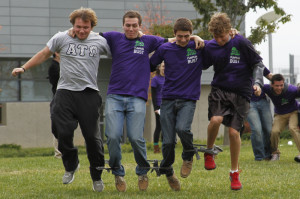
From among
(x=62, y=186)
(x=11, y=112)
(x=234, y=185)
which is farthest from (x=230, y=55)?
(x=11, y=112)

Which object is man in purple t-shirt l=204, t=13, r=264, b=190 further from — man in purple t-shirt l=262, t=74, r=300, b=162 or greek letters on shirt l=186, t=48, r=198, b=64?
man in purple t-shirt l=262, t=74, r=300, b=162

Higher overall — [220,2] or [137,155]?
[220,2]

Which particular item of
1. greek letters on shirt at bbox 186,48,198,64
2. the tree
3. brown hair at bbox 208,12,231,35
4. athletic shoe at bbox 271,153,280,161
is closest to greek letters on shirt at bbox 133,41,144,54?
greek letters on shirt at bbox 186,48,198,64

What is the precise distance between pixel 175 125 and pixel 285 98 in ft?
16.3

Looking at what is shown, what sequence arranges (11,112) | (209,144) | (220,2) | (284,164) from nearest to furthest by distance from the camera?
(209,144) → (284,164) → (220,2) → (11,112)

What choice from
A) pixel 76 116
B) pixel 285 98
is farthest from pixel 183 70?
pixel 285 98

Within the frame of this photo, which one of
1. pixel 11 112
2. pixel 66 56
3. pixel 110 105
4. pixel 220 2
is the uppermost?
pixel 220 2

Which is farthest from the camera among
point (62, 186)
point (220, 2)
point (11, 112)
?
point (11, 112)

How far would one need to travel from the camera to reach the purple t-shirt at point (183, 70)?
7621 mm

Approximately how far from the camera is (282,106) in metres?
12.4

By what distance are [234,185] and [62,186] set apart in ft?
8.11

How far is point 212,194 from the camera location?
737 cm

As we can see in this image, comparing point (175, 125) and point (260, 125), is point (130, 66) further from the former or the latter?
point (260, 125)

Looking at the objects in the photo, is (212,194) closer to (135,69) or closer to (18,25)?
(135,69)
